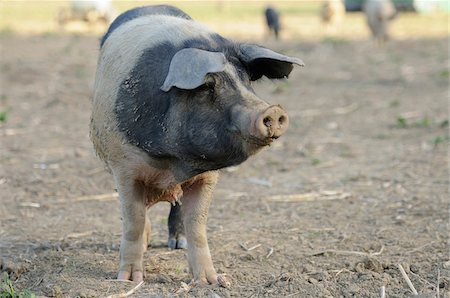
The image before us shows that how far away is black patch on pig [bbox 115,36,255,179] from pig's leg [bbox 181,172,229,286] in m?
0.39

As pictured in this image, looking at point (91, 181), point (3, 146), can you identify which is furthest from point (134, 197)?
point (3, 146)

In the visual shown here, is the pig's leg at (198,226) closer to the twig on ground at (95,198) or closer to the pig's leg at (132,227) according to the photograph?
the pig's leg at (132,227)

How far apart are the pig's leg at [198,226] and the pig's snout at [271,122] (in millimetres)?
1054

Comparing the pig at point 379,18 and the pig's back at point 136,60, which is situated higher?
the pig's back at point 136,60

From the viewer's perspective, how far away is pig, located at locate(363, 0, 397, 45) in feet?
70.7

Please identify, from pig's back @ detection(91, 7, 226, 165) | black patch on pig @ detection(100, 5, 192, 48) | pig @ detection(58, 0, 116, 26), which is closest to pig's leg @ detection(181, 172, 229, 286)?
pig's back @ detection(91, 7, 226, 165)

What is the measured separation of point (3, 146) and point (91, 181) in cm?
185

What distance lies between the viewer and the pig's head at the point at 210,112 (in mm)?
3908

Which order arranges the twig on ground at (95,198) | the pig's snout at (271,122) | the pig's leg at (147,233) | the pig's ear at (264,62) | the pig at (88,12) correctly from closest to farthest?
the pig's snout at (271,122) < the pig's ear at (264,62) < the pig's leg at (147,233) < the twig on ground at (95,198) < the pig at (88,12)

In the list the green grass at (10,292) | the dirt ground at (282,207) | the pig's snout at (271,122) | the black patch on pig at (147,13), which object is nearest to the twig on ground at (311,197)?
the dirt ground at (282,207)

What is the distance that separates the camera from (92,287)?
4582mm

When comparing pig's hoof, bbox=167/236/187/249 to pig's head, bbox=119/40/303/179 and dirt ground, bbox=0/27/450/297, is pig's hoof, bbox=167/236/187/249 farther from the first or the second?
pig's head, bbox=119/40/303/179

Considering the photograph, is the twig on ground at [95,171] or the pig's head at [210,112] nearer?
the pig's head at [210,112]

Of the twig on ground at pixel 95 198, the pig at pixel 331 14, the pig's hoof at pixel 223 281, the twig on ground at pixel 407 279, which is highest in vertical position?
the twig on ground at pixel 407 279
